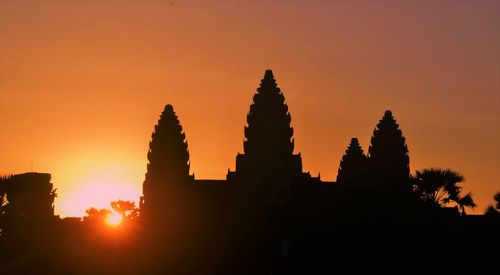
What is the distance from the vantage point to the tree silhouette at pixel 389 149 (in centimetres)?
14888

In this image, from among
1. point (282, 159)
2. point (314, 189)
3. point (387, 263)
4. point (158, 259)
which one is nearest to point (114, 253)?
point (158, 259)

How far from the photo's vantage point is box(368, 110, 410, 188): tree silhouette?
488 feet

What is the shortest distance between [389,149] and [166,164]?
2434cm

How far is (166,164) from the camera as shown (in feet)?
511

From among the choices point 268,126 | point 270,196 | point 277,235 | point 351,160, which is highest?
point 268,126

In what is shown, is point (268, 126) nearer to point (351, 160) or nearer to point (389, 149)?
point (351, 160)

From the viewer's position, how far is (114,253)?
93250mm

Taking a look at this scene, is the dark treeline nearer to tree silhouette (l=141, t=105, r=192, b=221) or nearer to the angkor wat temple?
the angkor wat temple

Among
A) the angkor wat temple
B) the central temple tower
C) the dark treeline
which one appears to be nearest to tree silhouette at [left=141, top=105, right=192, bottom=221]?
the angkor wat temple

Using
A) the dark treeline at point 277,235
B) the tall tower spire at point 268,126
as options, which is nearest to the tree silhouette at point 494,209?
the dark treeline at point 277,235

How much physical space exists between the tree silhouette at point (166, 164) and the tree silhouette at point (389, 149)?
19881mm

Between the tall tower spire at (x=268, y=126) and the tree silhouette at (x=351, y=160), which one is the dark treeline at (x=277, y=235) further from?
Answer: the tall tower spire at (x=268, y=126)

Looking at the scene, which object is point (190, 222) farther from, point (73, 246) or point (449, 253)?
point (449, 253)

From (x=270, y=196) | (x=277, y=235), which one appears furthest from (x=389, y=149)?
(x=277, y=235)
